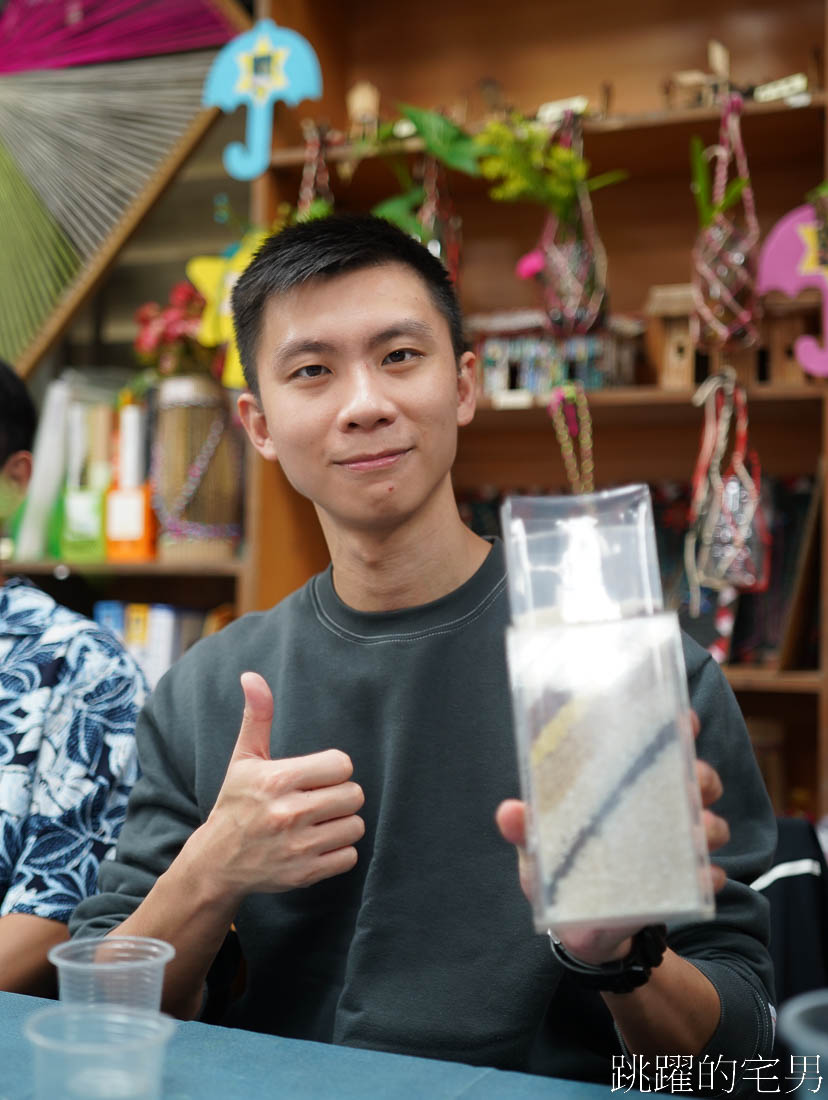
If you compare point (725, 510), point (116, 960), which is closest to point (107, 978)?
point (116, 960)

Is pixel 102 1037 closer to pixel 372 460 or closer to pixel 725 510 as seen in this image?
pixel 372 460

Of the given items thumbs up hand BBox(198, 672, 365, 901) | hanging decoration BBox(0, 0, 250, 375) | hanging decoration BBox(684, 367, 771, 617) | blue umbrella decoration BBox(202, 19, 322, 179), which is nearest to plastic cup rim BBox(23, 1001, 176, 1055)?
thumbs up hand BBox(198, 672, 365, 901)

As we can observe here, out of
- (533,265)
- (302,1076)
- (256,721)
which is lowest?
(302,1076)

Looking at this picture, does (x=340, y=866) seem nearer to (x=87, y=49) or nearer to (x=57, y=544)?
(x=57, y=544)

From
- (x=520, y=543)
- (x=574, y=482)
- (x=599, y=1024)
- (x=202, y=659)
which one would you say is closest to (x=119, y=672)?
(x=202, y=659)

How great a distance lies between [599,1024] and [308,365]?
682 millimetres

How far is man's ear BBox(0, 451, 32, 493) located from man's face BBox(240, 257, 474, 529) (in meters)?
0.53

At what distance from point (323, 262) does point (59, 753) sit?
0.62 meters

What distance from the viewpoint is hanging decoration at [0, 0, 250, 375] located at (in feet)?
8.04

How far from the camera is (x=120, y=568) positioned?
2363 mm

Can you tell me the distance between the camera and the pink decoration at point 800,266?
74.0 inches

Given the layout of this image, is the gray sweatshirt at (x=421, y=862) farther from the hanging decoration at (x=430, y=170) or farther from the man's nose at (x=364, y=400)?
the hanging decoration at (x=430, y=170)

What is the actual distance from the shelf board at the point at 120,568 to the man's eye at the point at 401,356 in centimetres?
124

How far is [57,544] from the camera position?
2494 millimetres
